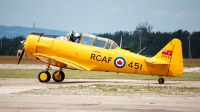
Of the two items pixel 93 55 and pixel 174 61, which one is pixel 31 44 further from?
pixel 174 61

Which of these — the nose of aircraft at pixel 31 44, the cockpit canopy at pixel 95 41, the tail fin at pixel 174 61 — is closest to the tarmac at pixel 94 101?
the tail fin at pixel 174 61

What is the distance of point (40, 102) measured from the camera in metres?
14.1

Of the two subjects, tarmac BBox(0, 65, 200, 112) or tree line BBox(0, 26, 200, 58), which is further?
tree line BBox(0, 26, 200, 58)

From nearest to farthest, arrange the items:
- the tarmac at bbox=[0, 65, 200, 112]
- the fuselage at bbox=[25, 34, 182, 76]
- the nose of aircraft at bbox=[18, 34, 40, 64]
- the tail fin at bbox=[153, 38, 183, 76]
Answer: the tarmac at bbox=[0, 65, 200, 112] → the tail fin at bbox=[153, 38, 183, 76] → the fuselage at bbox=[25, 34, 182, 76] → the nose of aircraft at bbox=[18, 34, 40, 64]

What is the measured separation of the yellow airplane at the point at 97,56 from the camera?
21.5 m

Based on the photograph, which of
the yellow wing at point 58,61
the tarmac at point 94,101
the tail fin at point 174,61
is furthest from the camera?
the yellow wing at point 58,61

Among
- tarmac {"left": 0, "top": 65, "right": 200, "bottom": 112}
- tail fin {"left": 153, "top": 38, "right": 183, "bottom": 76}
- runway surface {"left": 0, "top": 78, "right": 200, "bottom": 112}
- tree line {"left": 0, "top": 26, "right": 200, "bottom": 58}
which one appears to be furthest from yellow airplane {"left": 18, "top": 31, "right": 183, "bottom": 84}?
tree line {"left": 0, "top": 26, "right": 200, "bottom": 58}

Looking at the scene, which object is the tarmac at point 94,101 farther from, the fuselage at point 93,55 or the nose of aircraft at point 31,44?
the nose of aircraft at point 31,44

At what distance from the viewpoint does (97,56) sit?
73.0 feet

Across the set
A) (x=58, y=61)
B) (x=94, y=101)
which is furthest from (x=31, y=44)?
(x=94, y=101)

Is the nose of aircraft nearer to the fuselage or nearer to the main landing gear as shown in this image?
the fuselage

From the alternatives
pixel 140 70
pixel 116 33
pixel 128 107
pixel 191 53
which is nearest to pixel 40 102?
pixel 128 107

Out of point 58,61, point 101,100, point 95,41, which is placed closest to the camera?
point 101,100

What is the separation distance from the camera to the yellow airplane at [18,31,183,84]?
21.5 metres
